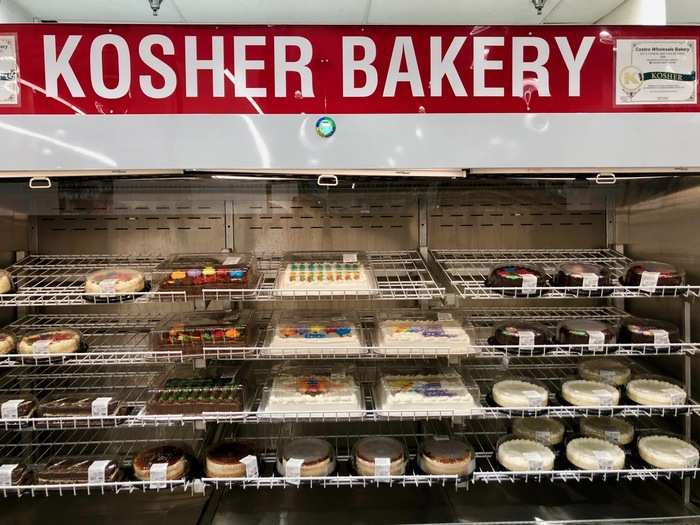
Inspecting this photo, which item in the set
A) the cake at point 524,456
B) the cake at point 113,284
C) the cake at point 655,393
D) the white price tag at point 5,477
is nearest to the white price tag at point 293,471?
the cake at point 524,456

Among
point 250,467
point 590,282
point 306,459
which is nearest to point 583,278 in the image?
point 590,282

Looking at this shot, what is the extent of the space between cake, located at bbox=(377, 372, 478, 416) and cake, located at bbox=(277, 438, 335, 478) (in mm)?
297

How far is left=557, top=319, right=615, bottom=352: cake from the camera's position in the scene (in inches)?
84.2

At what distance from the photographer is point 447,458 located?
2.09 metres

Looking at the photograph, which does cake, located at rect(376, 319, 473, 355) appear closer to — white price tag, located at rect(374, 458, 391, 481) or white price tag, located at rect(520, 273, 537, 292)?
white price tag, located at rect(520, 273, 537, 292)

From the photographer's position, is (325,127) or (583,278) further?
(583,278)

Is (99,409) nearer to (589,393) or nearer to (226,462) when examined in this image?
(226,462)

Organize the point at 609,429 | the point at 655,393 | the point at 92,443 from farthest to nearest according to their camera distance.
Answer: the point at 92,443 → the point at 609,429 → the point at 655,393

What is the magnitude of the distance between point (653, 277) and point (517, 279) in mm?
553

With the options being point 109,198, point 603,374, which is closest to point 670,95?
point 603,374

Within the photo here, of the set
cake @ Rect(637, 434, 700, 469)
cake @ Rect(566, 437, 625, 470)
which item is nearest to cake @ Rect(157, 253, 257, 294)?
cake @ Rect(566, 437, 625, 470)

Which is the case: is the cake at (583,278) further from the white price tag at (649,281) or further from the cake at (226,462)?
the cake at (226,462)

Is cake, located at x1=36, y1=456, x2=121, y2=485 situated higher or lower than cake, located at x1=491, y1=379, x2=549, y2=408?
lower

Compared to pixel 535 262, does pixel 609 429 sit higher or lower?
lower
